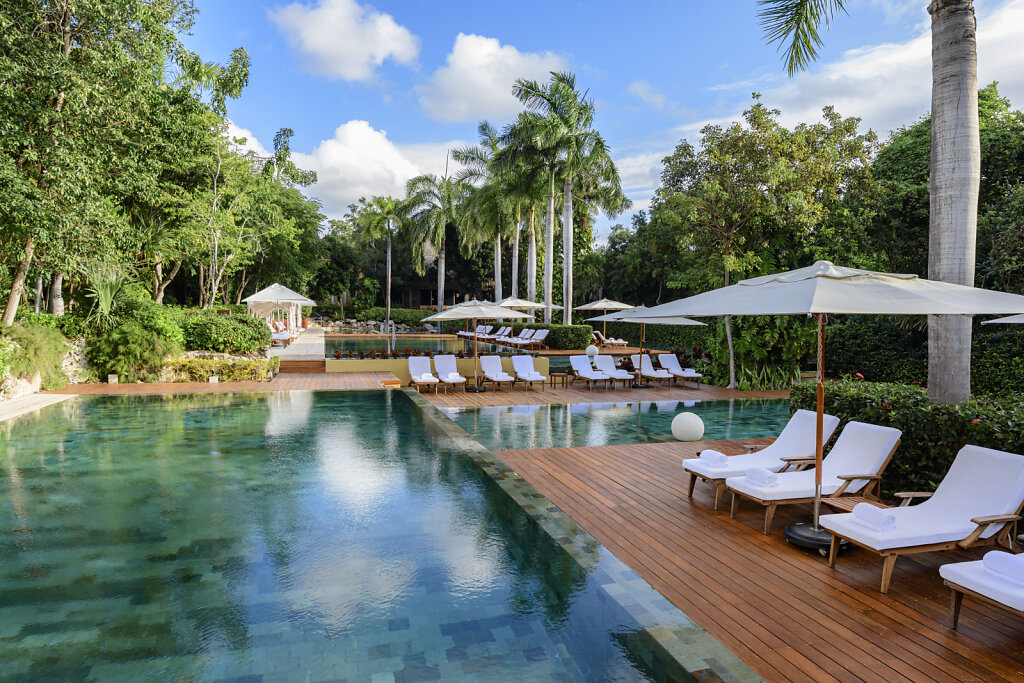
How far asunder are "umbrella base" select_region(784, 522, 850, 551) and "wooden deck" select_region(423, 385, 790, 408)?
7.85 m

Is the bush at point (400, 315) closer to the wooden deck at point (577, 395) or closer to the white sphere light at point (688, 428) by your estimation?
the wooden deck at point (577, 395)

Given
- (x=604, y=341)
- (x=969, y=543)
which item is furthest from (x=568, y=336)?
(x=969, y=543)

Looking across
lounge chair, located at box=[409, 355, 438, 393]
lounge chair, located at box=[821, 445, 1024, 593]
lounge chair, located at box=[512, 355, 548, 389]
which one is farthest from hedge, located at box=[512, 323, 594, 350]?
lounge chair, located at box=[821, 445, 1024, 593]

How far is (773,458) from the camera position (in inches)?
241

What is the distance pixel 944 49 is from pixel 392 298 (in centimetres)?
4502

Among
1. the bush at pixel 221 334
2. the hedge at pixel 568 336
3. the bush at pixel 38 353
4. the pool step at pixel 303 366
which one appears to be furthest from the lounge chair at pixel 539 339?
the bush at pixel 38 353

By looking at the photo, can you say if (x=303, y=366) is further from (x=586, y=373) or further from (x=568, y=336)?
(x=568, y=336)

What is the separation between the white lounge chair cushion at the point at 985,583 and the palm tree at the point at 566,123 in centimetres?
2074

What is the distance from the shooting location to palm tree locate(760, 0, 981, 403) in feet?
18.8

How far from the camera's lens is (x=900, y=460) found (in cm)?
565

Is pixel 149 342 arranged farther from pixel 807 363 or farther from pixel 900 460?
pixel 807 363

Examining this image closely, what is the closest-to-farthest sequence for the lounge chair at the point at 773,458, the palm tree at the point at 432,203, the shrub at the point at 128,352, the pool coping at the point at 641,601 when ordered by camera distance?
the pool coping at the point at 641,601, the lounge chair at the point at 773,458, the shrub at the point at 128,352, the palm tree at the point at 432,203

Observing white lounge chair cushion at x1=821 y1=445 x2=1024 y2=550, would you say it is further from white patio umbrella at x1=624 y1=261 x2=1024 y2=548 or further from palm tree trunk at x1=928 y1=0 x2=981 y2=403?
palm tree trunk at x1=928 y1=0 x2=981 y2=403

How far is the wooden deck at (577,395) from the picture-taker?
1273 centimetres
